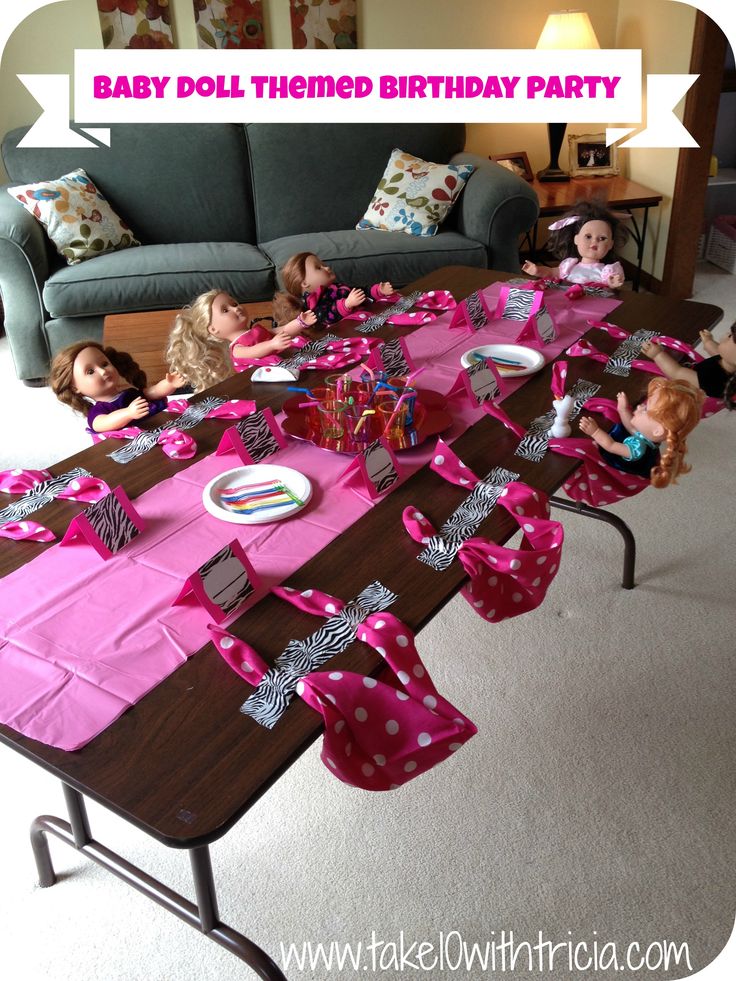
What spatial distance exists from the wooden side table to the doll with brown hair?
7.76 ft

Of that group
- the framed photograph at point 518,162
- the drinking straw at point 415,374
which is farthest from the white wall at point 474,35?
the drinking straw at point 415,374

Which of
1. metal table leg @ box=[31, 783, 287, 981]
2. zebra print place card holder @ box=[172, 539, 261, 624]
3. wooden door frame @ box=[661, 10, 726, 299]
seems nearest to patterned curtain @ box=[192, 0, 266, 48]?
wooden door frame @ box=[661, 10, 726, 299]

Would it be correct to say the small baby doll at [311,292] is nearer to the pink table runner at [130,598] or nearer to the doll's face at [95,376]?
the doll's face at [95,376]

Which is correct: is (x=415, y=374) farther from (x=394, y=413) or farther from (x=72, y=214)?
(x=72, y=214)

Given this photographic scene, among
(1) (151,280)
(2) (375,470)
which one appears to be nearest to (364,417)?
(2) (375,470)

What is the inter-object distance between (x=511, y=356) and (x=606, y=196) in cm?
234

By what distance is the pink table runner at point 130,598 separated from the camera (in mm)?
1150

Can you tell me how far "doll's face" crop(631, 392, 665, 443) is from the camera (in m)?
1.71

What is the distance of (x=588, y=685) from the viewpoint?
2.02 meters

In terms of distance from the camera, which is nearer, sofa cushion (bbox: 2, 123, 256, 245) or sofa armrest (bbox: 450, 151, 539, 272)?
sofa armrest (bbox: 450, 151, 539, 272)

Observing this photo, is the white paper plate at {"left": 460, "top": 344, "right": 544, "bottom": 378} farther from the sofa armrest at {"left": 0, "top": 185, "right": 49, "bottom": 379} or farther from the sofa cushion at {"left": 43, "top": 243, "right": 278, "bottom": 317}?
the sofa armrest at {"left": 0, "top": 185, "right": 49, "bottom": 379}

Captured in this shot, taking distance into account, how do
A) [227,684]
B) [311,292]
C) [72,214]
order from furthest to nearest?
[72,214]
[311,292]
[227,684]

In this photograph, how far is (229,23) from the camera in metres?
3.94

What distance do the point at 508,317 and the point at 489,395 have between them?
570 millimetres
